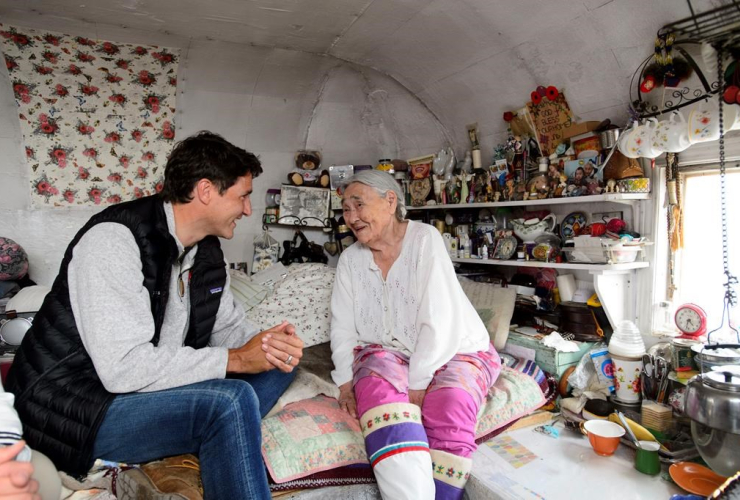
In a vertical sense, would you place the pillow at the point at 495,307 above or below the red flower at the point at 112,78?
below

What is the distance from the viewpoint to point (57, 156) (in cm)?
292

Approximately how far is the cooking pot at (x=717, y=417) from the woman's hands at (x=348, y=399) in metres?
1.23

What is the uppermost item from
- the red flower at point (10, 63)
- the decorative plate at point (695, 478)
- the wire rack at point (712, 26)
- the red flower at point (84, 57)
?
the red flower at point (84, 57)

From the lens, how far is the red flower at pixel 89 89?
286cm

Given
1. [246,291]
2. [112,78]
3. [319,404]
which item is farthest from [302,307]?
[112,78]

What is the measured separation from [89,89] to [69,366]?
2.09 metres

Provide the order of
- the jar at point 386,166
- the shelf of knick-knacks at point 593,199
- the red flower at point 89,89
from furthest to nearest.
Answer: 1. the jar at point 386,166
2. the red flower at point 89,89
3. the shelf of knick-knacks at point 593,199

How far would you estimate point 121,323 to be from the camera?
1385 mm

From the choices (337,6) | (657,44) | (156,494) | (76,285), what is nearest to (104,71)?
(337,6)

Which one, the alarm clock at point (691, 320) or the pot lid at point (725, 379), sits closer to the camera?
the pot lid at point (725, 379)

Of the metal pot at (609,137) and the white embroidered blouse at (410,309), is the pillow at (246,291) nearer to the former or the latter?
the white embroidered blouse at (410,309)

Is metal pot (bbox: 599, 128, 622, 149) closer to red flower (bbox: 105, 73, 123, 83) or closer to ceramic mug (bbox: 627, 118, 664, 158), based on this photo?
ceramic mug (bbox: 627, 118, 664, 158)

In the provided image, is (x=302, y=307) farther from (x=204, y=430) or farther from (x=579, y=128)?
(x=579, y=128)

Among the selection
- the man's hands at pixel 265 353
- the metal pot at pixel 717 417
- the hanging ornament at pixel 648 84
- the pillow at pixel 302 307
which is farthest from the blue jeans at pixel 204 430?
the hanging ornament at pixel 648 84
